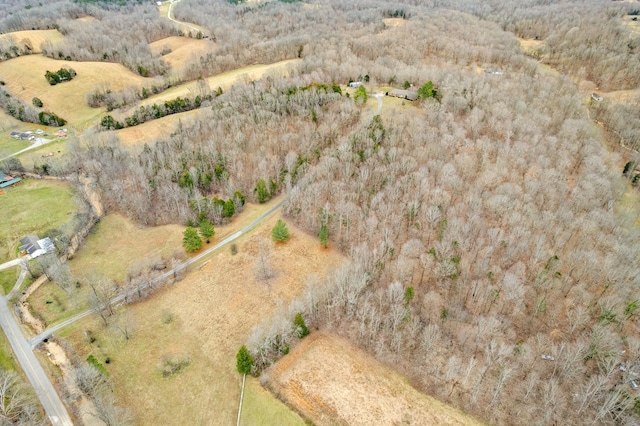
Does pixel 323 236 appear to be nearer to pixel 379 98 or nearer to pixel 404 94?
pixel 379 98

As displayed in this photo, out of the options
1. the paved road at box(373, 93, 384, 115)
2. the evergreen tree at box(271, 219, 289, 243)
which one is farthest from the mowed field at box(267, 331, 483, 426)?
the paved road at box(373, 93, 384, 115)

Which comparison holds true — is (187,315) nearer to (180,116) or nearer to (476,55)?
(180,116)

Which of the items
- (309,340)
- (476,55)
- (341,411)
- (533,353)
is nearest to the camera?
(341,411)

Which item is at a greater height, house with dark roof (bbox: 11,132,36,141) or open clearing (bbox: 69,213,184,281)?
house with dark roof (bbox: 11,132,36,141)

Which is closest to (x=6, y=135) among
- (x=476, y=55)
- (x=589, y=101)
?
(x=476, y=55)

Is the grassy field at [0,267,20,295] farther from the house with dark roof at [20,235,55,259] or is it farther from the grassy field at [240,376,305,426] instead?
the grassy field at [240,376,305,426]
